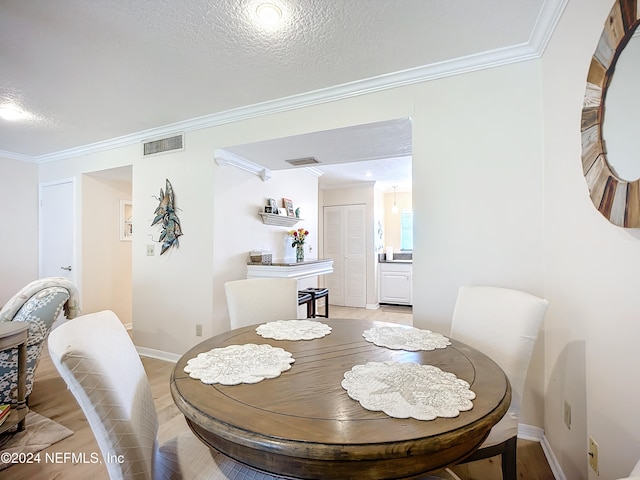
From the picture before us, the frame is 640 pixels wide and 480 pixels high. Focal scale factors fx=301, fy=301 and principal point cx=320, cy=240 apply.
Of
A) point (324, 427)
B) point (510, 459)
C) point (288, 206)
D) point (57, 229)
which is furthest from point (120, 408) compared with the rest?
point (57, 229)

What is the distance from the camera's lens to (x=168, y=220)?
3096 millimetres

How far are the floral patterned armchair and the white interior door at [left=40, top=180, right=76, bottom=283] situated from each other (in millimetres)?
1772

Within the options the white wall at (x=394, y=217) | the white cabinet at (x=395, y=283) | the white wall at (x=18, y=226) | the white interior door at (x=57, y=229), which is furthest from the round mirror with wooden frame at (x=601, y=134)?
the white wall at (x=18, y=226)

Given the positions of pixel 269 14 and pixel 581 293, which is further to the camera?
pixel 269 14

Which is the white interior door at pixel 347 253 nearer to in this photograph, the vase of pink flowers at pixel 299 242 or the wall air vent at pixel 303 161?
the vase of pink flowers at pixel 299 242

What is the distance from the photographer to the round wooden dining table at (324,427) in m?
0.67

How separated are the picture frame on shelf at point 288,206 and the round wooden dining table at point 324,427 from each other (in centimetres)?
316

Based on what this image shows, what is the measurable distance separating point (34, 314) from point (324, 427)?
2.45 m

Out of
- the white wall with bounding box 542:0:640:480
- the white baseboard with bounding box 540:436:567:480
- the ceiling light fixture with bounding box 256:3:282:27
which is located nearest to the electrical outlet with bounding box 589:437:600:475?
A: the white wall with bounding box 542:0:640:480

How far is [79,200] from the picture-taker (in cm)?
375

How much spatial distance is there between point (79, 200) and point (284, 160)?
107 inches

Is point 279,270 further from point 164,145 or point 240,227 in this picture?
point 164,145

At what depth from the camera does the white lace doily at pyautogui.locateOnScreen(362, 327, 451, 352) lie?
50.0 inches

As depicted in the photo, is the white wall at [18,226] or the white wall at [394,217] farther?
the white wall at [394,217]
